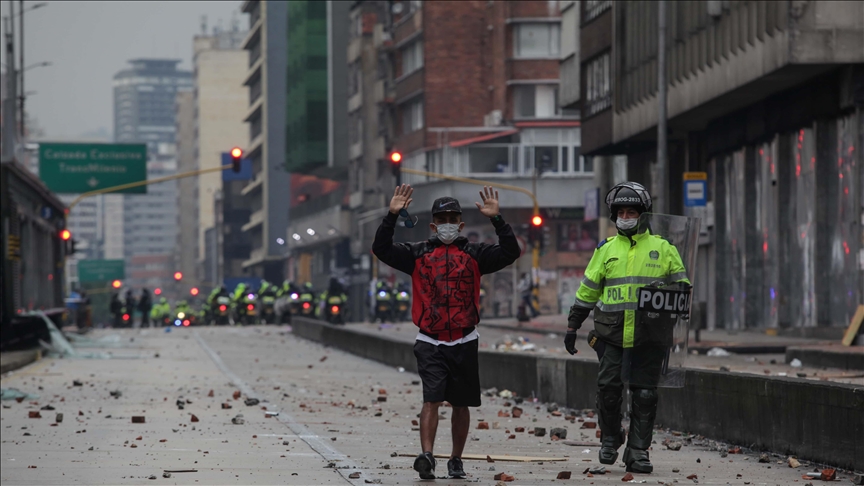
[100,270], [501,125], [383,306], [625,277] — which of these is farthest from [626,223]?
[100,270]

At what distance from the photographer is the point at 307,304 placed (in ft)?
186

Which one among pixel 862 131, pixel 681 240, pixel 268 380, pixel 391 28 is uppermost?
pixel 391 28

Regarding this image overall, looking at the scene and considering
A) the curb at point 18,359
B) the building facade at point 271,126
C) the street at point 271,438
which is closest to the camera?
the street at point 271,438

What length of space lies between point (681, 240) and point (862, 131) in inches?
755

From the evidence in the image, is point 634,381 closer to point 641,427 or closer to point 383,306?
point 641,427

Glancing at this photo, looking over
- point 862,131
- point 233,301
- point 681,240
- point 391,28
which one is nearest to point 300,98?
point 391,28

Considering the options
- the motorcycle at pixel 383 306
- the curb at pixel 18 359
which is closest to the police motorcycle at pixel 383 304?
the motorcycle at pixel 383 306

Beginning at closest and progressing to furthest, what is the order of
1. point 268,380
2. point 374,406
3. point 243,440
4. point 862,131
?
point 243,440
point 374,406
point 268,380
point 862,131

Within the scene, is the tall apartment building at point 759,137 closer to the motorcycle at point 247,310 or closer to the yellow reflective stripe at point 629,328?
the yellow reflective stripe at point 629,328

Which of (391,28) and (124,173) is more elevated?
(391,28)

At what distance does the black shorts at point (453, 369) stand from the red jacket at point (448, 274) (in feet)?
0.26

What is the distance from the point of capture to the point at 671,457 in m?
11.3

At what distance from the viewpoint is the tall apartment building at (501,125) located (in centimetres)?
7475

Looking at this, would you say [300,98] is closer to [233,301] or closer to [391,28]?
[391,28]
